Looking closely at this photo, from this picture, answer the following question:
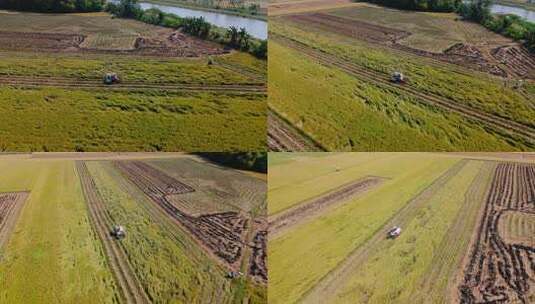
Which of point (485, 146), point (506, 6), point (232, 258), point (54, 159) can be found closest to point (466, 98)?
point (485, 146)

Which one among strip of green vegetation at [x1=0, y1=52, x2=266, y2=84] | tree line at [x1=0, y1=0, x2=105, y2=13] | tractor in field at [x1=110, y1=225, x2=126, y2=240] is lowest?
tractor in field at [x1=110, y1=225, x2=126, y2=240]

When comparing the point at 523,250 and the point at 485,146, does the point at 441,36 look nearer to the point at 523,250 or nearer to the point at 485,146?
the point at 485,146

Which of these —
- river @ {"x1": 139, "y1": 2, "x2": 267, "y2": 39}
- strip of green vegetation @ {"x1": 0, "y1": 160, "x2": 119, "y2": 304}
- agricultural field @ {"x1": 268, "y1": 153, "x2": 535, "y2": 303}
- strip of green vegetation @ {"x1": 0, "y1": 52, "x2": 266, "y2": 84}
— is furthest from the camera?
river @ {"x1": 139, "y1": 2, "x2": 267, "y2": 39}

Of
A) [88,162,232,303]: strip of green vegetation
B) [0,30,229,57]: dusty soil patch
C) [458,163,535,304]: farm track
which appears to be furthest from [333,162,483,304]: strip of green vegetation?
[0,30,229,57]: dusty soil patch

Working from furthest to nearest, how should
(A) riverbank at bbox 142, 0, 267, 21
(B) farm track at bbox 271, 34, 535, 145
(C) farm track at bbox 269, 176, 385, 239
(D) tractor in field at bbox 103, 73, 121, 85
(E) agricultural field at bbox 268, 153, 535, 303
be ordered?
(A) riverbank at bbox 142, 0, 267, 21, (D) tractor in field at bbox 103, 73, 121, 85, (B) farm track at bbox 271, 34, 535, 145, (C) farm track at bbox 269, 176, 385, 239, (E) agricultural field at bbox 268, 153, 535, 303

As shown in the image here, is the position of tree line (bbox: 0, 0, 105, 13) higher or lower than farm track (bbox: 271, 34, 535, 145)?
higher

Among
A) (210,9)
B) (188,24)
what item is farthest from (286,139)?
(210,9)

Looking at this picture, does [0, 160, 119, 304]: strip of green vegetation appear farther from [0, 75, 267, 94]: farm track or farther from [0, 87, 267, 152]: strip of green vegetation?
[0, 75, 267, 94]: farm track
